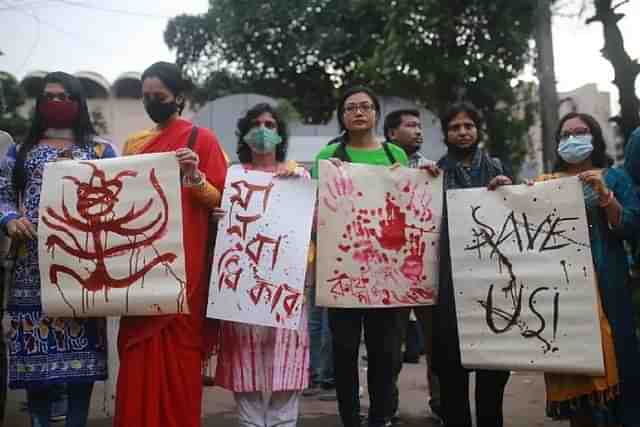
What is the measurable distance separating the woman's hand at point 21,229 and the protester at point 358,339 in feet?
4.16

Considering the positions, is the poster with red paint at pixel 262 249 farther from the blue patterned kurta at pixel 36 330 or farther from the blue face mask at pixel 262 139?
the blue patterned kurta at pixel 36 330

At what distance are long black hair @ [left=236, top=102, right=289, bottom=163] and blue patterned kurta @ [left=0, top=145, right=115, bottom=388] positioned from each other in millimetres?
737

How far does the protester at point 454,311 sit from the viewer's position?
10.2 feet

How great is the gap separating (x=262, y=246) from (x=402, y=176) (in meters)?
0.76

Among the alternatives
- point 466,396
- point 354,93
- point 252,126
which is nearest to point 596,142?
point 354,93

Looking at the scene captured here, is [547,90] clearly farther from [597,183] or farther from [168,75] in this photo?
[168,75]

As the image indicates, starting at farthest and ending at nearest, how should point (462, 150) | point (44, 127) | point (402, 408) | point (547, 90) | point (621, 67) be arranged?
1. point (547, 90)
2. point (621, 67)
3. point (402, 408)
4. point (462, 150)
5. point (44, 127)

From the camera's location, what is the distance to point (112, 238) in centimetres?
281

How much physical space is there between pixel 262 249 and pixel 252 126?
61cm

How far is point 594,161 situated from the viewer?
10.3ft

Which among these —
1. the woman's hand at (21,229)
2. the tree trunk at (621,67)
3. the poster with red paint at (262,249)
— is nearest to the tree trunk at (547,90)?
the tree trunk at (621,67)

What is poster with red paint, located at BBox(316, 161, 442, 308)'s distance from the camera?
313cm

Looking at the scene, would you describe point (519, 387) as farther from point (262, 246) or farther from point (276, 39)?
point (276, 39)

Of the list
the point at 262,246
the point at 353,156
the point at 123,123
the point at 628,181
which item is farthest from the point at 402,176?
the point at 123,123
